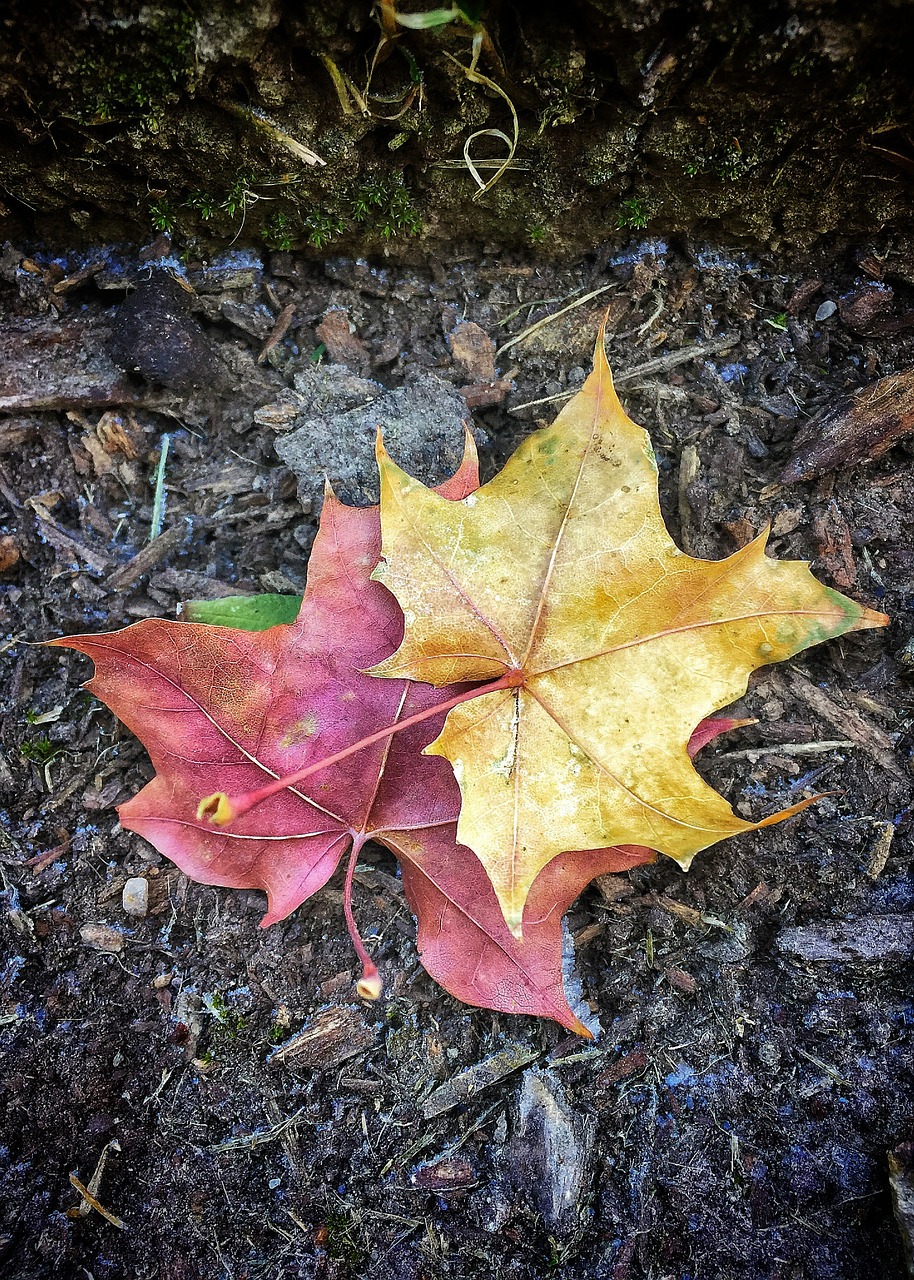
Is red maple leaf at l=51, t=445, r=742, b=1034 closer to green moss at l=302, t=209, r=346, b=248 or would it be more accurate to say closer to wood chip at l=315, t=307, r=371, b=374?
wood chip at l=315, t=307, r=371, b=374

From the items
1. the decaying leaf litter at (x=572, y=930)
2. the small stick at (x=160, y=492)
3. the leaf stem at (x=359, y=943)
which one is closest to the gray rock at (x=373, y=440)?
the decaying leaf litter at (x=572, y=930)

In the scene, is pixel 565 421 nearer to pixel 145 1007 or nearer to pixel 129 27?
pixel 129 27

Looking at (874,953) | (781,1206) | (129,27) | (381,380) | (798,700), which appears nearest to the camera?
(129,27)

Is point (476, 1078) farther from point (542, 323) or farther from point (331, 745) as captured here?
point (542, 323)

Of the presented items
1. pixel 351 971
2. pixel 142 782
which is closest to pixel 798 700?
pixel 351 971

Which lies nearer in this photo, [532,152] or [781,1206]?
[781,1206]

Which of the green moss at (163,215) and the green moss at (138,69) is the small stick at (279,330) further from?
the green moss at (138,69)

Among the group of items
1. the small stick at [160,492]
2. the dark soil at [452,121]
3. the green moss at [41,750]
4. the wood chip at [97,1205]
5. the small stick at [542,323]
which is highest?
the dark soil at [452,121]
